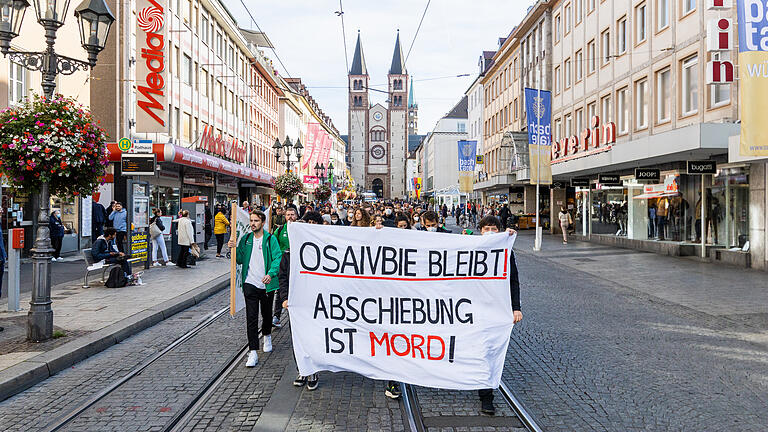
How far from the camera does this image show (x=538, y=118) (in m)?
27.2

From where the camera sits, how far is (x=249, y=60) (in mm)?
52344

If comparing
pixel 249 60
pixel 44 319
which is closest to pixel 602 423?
pixel 44 319

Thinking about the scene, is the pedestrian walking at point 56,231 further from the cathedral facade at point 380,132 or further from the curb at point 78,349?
the cathedral facade at point 380,132

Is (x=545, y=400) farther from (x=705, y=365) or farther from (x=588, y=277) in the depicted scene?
(x=588, y=277)

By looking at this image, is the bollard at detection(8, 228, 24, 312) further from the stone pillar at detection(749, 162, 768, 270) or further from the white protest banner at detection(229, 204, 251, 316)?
the stone pillar at detection(749, 162, 768, 270)

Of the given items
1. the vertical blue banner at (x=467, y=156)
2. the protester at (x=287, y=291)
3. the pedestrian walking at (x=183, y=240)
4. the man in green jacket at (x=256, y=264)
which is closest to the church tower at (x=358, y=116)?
the vertical blue banner at (x=467, y=156)

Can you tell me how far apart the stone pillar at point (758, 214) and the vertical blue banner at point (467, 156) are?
2675 centimetres

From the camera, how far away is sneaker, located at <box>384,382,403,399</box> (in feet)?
18.3

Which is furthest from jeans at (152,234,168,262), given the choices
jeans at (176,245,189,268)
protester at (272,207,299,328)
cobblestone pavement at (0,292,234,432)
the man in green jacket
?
the man in green jacket

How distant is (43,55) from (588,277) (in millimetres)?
12858

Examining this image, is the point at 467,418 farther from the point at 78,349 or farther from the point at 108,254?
the point at 108,254

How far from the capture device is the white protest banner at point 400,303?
5.57 metres

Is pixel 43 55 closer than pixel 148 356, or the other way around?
pixel 148 356

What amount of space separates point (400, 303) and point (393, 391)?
0.79 m
